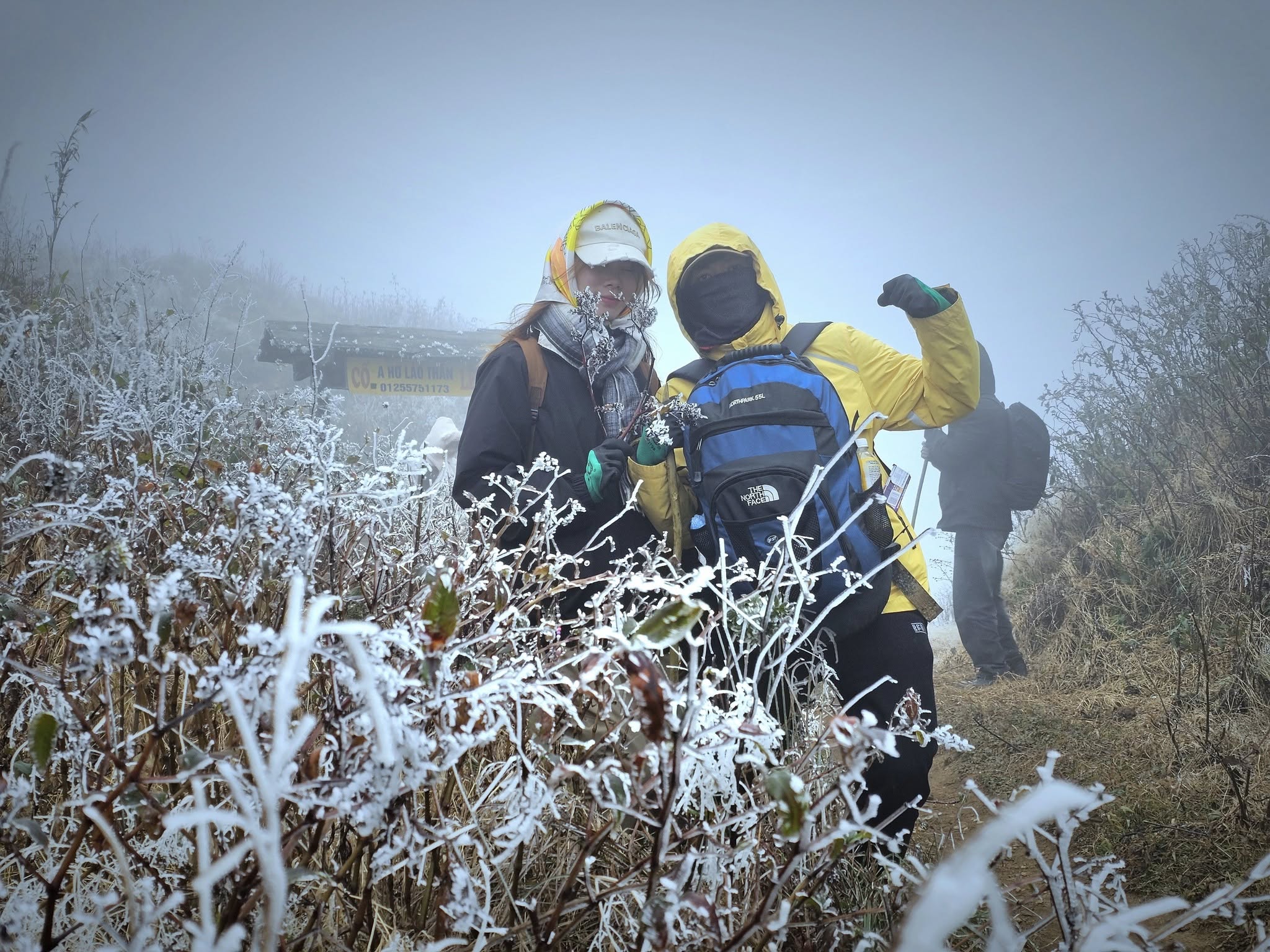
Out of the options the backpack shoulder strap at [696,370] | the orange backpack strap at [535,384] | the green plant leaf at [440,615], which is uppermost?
the backpack shoulder strap at [696,370]

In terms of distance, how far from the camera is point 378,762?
2.20 ft

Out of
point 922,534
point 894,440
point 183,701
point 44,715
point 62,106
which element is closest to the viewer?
point 44,715

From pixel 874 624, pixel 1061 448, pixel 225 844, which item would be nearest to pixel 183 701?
pixel 225 844

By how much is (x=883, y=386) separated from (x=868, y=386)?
0.06 meters

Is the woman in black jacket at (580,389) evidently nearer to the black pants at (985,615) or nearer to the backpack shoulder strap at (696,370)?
the backpack shoulder strap at (696,370)

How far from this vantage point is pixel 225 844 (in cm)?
113

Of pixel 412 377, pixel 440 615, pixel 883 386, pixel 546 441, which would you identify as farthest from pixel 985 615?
pixel 412 377

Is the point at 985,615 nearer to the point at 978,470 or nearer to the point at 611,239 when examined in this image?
the point at 978,470

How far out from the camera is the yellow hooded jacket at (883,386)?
2.51m

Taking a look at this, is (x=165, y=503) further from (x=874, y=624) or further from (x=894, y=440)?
(x=894, y=440)

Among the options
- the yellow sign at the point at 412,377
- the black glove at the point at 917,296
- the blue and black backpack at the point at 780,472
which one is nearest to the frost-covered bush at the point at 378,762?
the blue and black backpack at the point at 780,472

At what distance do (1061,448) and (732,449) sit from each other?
6067 mm

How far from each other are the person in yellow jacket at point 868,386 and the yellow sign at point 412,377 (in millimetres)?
14743

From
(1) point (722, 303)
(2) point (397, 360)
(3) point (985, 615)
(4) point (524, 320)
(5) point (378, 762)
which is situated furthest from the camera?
(2) point (397, 360)
